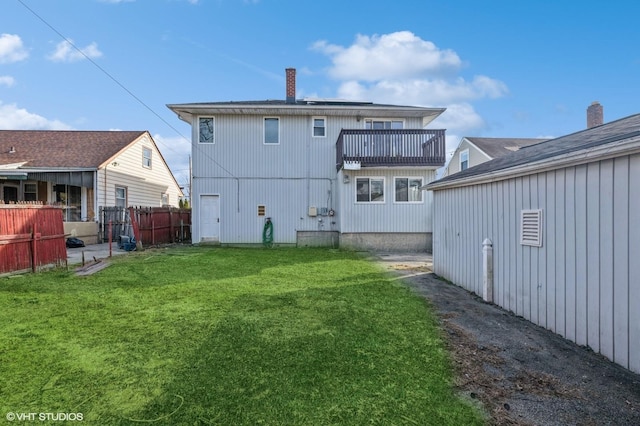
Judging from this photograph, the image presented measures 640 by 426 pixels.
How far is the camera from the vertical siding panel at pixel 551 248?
171 inches

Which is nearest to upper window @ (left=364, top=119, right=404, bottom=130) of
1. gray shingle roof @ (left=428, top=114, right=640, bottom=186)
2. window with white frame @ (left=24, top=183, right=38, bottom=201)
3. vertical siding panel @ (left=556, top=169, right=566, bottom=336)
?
gray shingle roof @ (left=428, top=114, right=640, bottom=186)

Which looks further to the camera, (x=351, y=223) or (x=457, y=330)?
(x=351, y=223)

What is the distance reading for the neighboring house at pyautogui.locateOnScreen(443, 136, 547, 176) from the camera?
18.1m

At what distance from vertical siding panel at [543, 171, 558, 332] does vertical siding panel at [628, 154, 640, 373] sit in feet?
3.56

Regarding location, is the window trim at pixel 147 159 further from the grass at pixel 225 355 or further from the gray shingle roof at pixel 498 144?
the gray shingle roof at pixel 498 144

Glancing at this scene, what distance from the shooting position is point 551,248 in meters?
4.45

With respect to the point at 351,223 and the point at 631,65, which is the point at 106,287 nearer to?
the point at 351,223

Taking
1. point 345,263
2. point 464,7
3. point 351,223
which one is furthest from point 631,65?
point 345,263

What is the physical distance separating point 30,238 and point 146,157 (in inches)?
549

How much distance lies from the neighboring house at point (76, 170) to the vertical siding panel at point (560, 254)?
56.4 ft

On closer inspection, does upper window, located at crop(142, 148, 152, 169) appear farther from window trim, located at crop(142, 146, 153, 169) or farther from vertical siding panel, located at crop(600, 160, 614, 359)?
vertical siding panel, located at crop(600, 160, 614, 359)

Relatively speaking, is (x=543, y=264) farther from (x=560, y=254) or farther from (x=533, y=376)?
(x=533, y=376)

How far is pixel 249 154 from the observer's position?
48.4ft

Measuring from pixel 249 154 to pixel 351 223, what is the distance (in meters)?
5.66
